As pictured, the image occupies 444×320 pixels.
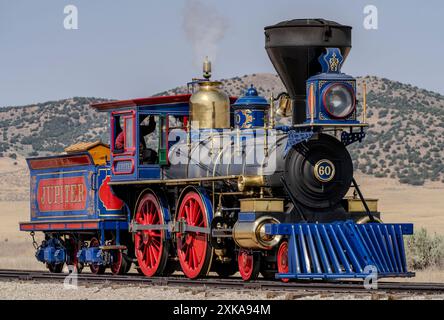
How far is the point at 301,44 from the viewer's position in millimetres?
20344

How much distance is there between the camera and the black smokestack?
66.7ft

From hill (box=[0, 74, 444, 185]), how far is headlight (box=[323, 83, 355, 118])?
2152 inches

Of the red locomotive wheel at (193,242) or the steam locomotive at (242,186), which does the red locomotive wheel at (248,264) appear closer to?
the steam locomotive at (242,186)

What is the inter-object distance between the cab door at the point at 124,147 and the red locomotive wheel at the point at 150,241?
0.69 m

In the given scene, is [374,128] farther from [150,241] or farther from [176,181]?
[176,181]

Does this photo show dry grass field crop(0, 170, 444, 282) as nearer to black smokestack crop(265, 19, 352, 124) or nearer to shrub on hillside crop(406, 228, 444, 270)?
shrub on hillside crop(406, 228, 444, 270)

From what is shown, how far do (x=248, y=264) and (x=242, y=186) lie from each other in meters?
1.79

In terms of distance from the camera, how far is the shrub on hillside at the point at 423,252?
90.7 ft
